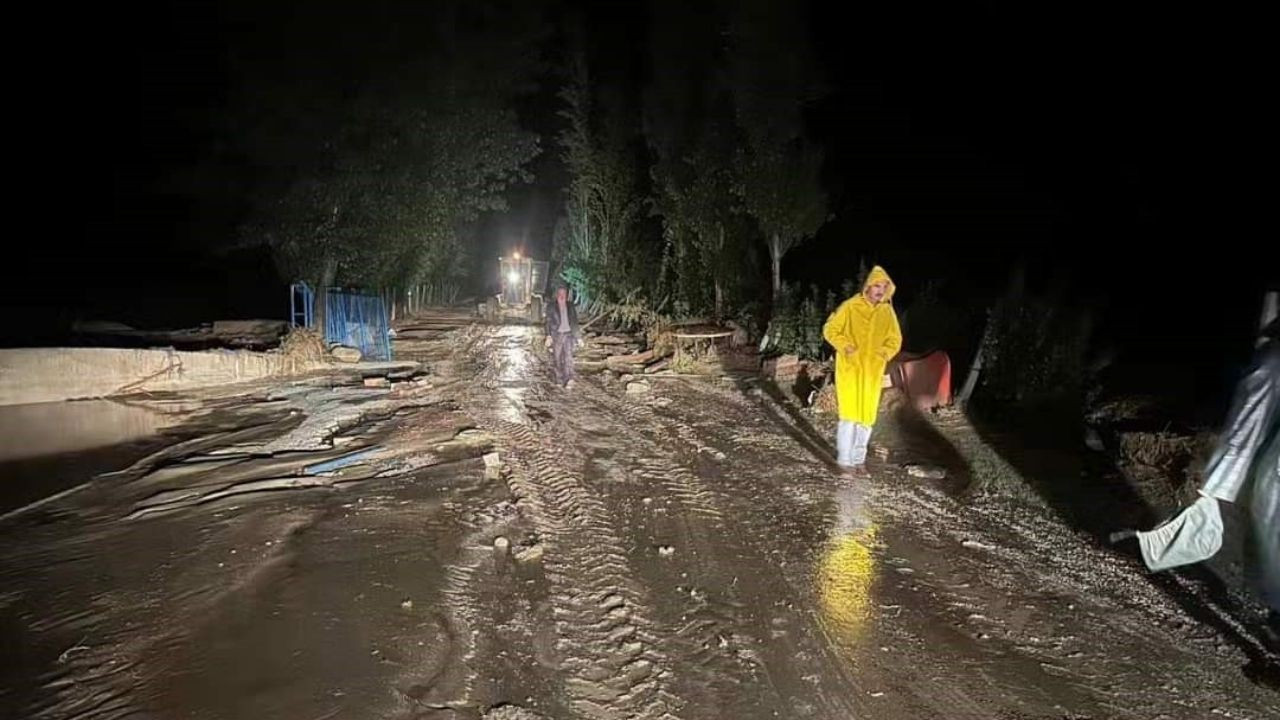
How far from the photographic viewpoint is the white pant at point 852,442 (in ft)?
26.4

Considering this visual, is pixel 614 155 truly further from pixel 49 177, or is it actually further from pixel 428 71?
pixel 49 177

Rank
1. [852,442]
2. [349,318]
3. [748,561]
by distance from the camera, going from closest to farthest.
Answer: [748,561], [852,442], [349,318]

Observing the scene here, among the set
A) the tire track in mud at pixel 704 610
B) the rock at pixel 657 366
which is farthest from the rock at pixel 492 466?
the rock at pixel 657 366

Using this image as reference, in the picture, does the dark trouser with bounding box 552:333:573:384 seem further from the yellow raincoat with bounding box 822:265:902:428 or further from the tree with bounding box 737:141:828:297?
the yellow raincoat with bounding box 822:265:902:428

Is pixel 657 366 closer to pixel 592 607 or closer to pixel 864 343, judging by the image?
pixel 864 343

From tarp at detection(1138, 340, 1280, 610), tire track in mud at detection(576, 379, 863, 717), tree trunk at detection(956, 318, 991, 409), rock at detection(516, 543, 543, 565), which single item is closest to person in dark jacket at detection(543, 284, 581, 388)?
tire track in mud at detection(576, 379, 863, 717)

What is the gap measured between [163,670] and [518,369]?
36.8 feet

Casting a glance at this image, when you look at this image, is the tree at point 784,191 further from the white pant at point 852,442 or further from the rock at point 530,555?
the rock at point 530,555

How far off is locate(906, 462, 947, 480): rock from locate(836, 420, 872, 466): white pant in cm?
47

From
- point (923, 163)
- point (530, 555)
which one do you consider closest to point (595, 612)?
point (530, 555)

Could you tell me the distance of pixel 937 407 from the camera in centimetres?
1012

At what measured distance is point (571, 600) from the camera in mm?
5078

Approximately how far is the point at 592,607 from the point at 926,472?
13.8 ft

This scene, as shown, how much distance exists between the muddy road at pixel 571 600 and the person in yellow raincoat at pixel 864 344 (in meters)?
0.70
